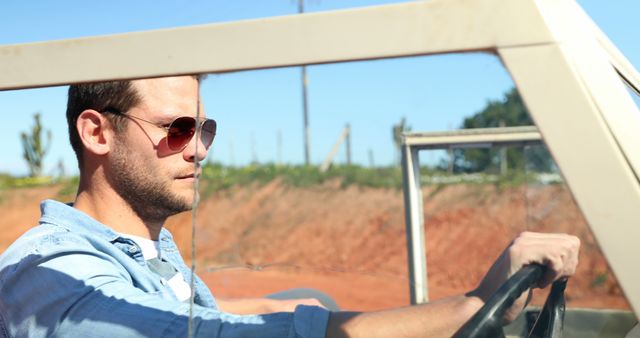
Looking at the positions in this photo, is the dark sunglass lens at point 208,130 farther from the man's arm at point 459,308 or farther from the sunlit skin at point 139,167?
the man's arm at point 459,308

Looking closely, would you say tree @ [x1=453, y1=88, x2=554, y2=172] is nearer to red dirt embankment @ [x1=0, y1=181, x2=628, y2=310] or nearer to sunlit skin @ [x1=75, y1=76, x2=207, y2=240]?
red dirt embankment @ [x1=0, y1=181, x2=628, y2=310]

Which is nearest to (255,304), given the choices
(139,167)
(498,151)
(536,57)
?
(139,167)

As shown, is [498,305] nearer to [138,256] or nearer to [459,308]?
[459,308]

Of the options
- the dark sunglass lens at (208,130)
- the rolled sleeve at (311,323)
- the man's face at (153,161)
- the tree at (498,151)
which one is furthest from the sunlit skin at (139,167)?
the tree at (498,151)

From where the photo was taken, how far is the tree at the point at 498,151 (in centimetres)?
88

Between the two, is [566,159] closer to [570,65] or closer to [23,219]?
[570,65]

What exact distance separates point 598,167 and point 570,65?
123mm

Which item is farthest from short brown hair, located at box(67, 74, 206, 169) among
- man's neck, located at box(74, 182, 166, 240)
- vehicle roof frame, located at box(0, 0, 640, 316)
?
vehicle roof frame, located at box(0, 0, 640, 316)

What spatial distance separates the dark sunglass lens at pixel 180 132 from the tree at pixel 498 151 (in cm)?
58

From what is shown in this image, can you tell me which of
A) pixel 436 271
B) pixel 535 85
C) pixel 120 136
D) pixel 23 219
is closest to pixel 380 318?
pixel 535 85

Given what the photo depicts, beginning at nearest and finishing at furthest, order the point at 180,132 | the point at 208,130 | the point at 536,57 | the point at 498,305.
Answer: the point at 536,57 → the point at 498,305 → the point at 208,130 → the point at 180,132

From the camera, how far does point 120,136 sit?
4.86 feet

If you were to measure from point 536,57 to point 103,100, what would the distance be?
103cm

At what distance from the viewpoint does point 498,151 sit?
2.17m
